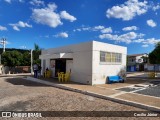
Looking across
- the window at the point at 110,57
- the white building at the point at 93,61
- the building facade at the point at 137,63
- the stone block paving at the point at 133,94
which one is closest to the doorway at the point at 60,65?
the white building at the point at 93,61

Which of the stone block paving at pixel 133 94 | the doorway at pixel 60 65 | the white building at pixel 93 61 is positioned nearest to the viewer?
the stone block paving at pixel 133 94

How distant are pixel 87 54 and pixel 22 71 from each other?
29649mm

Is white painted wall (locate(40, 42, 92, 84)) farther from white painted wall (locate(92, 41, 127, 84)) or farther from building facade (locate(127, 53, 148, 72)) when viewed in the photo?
building facade (locate(127, 53, 148, 72))

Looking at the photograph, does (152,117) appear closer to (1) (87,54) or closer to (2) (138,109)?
(2) (138,109)

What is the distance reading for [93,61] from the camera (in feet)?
52.2

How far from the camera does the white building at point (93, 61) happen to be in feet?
52.9

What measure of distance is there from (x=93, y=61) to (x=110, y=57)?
8.71ft

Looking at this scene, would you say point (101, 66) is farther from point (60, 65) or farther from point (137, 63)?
point (137, 63)

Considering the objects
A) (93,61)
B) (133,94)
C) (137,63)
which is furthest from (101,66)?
(137,63)

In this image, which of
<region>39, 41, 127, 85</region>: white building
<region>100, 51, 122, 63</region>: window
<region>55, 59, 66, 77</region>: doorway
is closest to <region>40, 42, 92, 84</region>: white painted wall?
<region>39, 41, 127, 85</region>: white building

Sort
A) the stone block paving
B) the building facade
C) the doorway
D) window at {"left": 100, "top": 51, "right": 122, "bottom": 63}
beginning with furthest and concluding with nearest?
1. the building facade
2. the doorway
3. window at {"left": 100, "top": 51, "right": 122, "bottom": 63}
4. the stone block paving

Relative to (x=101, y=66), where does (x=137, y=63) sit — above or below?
above

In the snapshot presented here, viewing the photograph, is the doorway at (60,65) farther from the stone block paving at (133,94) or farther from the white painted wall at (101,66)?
the stone block paving at (133,94)

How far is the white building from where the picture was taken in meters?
16.1
